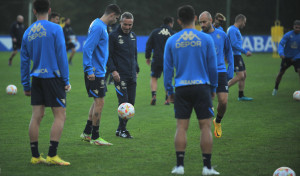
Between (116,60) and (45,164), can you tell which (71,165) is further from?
(116,60)

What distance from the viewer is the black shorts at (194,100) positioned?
211 inches

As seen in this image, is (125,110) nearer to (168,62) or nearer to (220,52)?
(220,52)

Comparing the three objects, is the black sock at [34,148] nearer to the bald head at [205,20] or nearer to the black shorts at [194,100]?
the black shorts at [194,100]

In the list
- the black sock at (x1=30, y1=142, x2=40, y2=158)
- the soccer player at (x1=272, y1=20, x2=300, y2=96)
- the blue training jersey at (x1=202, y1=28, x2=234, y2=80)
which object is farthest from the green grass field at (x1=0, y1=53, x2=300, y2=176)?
the blue training jersey at (x1=202, y1=28, x2=234, y2=80)

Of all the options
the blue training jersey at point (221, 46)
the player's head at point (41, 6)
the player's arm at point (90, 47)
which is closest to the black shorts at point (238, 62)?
the blue training jersey at point (221, 46)

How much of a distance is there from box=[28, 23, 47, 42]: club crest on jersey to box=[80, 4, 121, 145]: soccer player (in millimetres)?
1211

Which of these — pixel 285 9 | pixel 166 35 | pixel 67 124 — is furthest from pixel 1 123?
pixel 285 9

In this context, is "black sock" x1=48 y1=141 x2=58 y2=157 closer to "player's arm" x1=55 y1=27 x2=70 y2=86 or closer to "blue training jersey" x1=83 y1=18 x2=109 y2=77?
"player's arm" x1=55 y1=27 x2=70 y2=86

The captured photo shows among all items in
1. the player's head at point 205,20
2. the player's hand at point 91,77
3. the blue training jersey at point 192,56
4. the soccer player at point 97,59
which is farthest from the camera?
the player's head at point 205,20

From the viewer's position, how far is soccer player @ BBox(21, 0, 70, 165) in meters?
5.79

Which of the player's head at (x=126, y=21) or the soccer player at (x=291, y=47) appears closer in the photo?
the player's head at (x=126, y=21)

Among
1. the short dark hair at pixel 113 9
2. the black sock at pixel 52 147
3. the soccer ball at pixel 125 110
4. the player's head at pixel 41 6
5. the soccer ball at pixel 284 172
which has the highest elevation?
the short dark hair at pixel 113 9

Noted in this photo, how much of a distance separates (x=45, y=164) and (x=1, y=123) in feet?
11.3

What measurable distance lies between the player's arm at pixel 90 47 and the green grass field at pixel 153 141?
1.34 meters
